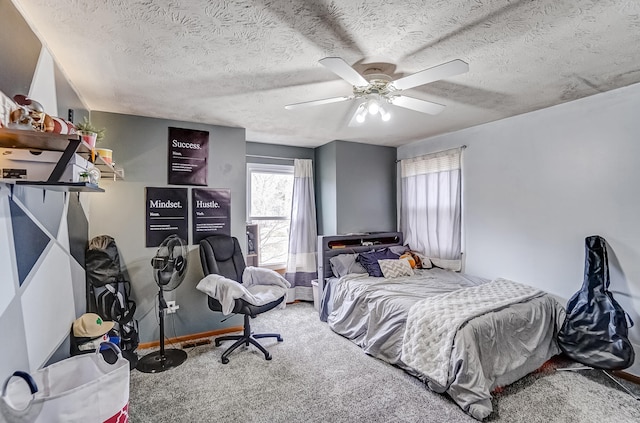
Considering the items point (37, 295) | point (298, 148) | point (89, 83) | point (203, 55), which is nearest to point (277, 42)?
point (203, 55)

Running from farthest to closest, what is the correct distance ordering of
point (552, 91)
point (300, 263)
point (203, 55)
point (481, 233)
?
point (300, 263) → point (481, 233) → point (552, 91) → point (203, 55)

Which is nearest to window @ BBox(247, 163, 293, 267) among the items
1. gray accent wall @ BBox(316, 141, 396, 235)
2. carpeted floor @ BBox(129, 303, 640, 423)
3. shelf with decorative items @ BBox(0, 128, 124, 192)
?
gray accent wall @ BBox(316, 141, 396, 235)

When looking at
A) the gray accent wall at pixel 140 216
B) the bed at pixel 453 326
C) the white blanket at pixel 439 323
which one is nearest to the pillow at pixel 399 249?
the bed at pixel 453 326

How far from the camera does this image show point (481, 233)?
3656mm

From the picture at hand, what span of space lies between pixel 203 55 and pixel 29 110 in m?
0.97

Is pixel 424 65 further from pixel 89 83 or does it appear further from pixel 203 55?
pixel 89 83

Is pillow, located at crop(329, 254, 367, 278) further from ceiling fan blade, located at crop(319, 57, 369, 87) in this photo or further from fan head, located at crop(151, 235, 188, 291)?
ceiling fan blade, located at crop(319, 57, 369, 87)

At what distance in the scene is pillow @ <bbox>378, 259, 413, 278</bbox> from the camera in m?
3.64

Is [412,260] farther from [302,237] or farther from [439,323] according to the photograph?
[439,323]

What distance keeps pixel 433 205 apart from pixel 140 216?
3.44m

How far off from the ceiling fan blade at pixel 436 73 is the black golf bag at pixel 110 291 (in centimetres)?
274

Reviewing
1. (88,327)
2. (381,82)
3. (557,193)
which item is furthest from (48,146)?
(557,193)

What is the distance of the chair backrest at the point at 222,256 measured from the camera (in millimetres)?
3154

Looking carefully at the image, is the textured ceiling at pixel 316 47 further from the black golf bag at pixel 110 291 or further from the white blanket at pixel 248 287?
the white blanket at pixel 248 287
